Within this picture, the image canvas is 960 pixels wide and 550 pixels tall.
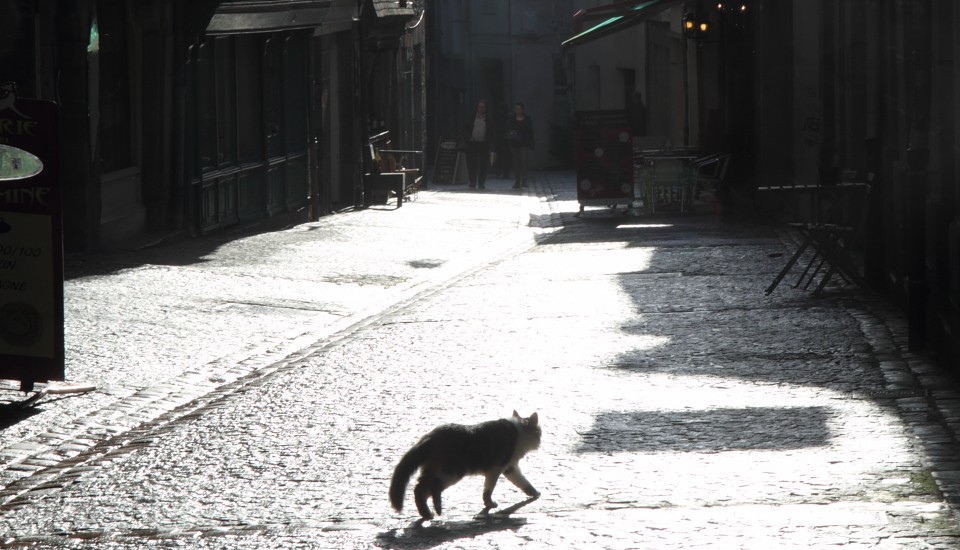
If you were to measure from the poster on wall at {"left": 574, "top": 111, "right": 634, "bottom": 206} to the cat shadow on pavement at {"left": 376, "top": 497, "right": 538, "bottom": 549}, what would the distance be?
1682 centimetres

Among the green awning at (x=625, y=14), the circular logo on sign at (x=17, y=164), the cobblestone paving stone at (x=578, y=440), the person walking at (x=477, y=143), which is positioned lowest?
the cobblestone paving stone at (x=578, y=440)

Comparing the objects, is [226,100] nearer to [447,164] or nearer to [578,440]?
[578,440]

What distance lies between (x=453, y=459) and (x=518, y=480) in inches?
17.8

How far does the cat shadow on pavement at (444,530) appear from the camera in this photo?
572 centimetres

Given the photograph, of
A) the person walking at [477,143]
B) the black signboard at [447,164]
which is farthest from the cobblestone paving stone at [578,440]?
the black signboard at [447,164]


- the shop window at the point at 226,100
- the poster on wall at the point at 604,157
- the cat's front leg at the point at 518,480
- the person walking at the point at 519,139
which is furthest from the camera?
the person walking at the point at 519,139

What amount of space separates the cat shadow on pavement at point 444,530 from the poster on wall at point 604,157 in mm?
16817

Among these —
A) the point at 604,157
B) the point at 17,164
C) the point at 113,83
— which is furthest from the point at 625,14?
the point at 17,164

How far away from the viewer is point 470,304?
13227mm

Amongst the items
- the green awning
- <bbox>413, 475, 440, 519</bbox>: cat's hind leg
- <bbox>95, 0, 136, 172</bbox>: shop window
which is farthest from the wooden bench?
<bbox>413, 475, 440, 519</bbox>: cat's hind leg

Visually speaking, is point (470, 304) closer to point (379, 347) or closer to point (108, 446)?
point (379, 347)

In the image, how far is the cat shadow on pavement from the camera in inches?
225

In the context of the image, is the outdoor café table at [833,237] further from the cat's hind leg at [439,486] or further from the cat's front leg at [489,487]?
the cat's hind leg at [439,486]

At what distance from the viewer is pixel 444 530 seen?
19.3ft
